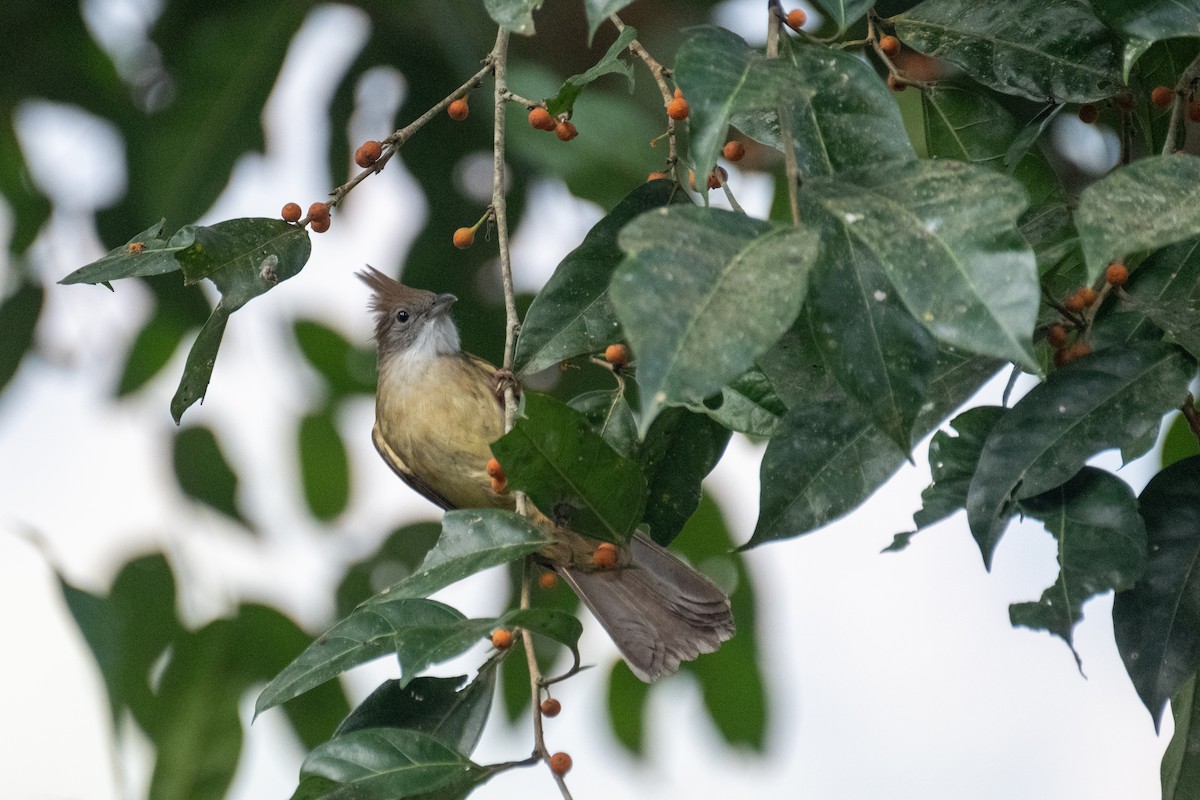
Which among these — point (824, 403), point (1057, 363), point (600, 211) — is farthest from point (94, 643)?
point (1057, 363)

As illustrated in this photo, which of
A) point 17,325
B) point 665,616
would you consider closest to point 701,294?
point 665,616

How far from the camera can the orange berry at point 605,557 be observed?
1.59m

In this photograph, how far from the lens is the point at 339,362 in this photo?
344 cm

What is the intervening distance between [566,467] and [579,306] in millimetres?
247

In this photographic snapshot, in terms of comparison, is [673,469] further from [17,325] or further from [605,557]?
[17,325]

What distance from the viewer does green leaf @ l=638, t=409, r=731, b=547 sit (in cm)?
164

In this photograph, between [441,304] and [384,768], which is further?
[441,304]

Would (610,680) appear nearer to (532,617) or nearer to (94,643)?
(94,643)

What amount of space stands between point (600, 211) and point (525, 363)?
1336 millimetres

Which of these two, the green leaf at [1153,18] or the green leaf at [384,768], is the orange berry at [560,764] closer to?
the green leaf at [384,768]

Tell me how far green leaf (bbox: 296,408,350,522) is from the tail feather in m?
1.07

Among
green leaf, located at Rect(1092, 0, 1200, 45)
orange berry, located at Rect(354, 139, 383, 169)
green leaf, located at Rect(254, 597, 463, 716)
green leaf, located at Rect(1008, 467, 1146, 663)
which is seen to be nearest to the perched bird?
green leaf, located at Rect(254, 597, 463, 716)

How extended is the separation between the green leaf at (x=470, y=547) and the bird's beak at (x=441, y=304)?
5.69 feet

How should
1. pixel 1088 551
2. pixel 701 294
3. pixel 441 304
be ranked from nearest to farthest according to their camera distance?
1. pixel 701 294
2. pixel 1088 551
3. pixel 441 304
